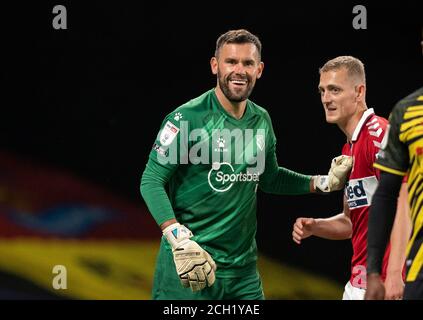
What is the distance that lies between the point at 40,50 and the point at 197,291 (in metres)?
2.04

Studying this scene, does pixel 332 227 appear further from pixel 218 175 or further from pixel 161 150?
pixel 161 150

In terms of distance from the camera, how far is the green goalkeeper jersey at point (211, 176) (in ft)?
11.4

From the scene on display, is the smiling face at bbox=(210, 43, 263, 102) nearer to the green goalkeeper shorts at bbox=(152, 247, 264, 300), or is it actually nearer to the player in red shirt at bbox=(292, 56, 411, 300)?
the player in red shirt at bbox=(292, 56, 411, 300)

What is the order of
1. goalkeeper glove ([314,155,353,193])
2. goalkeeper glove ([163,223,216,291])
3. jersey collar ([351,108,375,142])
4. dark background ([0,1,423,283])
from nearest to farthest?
1. goalkeeper glove ([163,223,216,291])
2. jersey collar ([351,108,375,142])
3. goalkeeper glove ([314,155,353,193])
4. dark background ([0,1,423,283])

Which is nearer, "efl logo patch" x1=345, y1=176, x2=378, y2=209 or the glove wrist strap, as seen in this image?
the glove wrist strap

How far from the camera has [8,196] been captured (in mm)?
4840

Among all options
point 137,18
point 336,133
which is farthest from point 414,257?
point 137,18

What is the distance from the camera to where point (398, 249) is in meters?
2.65

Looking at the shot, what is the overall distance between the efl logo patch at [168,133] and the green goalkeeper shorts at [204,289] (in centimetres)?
49

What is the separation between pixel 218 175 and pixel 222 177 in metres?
0.02

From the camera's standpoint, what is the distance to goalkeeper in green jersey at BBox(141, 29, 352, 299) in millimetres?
3473

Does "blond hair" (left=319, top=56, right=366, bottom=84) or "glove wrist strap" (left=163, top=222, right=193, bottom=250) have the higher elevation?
"blond hair" (left=319, top=56, right=366, bottom=84)

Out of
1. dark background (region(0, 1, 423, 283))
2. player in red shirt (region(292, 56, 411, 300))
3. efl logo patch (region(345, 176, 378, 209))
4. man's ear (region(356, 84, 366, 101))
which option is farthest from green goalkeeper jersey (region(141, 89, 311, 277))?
dark background (region(0, 1, 423, 283))

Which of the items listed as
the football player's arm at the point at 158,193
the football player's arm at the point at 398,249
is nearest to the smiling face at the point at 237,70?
the football player's arm at the point at 158,193
